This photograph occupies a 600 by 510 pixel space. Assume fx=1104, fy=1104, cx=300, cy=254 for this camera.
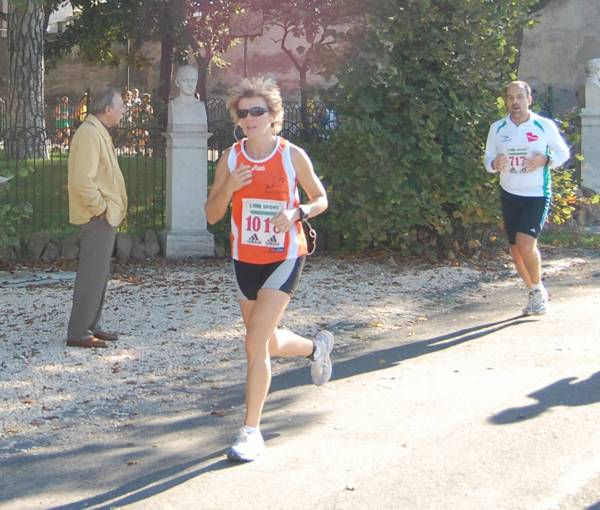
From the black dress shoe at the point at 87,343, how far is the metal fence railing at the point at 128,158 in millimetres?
5145

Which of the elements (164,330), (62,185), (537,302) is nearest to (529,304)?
(537,302)

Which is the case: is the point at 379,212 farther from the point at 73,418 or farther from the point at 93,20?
the point at 93,20

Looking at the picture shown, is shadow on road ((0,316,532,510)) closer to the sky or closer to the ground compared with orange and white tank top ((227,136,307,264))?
closer to the ground

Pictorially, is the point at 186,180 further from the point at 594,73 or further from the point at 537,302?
the point at 594,73

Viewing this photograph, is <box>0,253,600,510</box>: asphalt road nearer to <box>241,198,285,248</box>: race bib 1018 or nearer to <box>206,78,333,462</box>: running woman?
<box>206,78,333,462</box>: running woman

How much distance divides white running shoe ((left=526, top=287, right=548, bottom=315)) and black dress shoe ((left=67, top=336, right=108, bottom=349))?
3.65m

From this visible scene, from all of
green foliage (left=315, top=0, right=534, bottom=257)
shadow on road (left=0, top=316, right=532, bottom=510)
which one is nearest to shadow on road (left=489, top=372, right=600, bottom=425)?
shadow on road (left=0, top=316, right=532, bottom=510)

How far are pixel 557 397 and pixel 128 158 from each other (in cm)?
867

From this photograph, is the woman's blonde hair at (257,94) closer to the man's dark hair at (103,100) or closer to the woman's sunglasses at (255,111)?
the woman's sunglasses at (255,111)

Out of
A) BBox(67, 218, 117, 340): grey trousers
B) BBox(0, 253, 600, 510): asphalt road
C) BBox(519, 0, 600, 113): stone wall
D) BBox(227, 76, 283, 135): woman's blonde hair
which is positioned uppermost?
BBox(519, 0, 600, 113): stone wall

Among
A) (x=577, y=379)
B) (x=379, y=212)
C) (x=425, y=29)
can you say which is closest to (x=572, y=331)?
(x=577, y=379)

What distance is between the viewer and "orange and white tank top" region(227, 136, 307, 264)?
5.68 metres

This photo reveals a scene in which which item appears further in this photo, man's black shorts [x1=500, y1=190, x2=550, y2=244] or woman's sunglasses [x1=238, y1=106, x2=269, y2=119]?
man's black shorts [x1=500, y1=190, x2=550, y2=244]

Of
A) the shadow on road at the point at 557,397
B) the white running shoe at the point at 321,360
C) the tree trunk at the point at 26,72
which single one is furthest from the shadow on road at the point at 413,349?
the tree trunk at the point at 26,72
